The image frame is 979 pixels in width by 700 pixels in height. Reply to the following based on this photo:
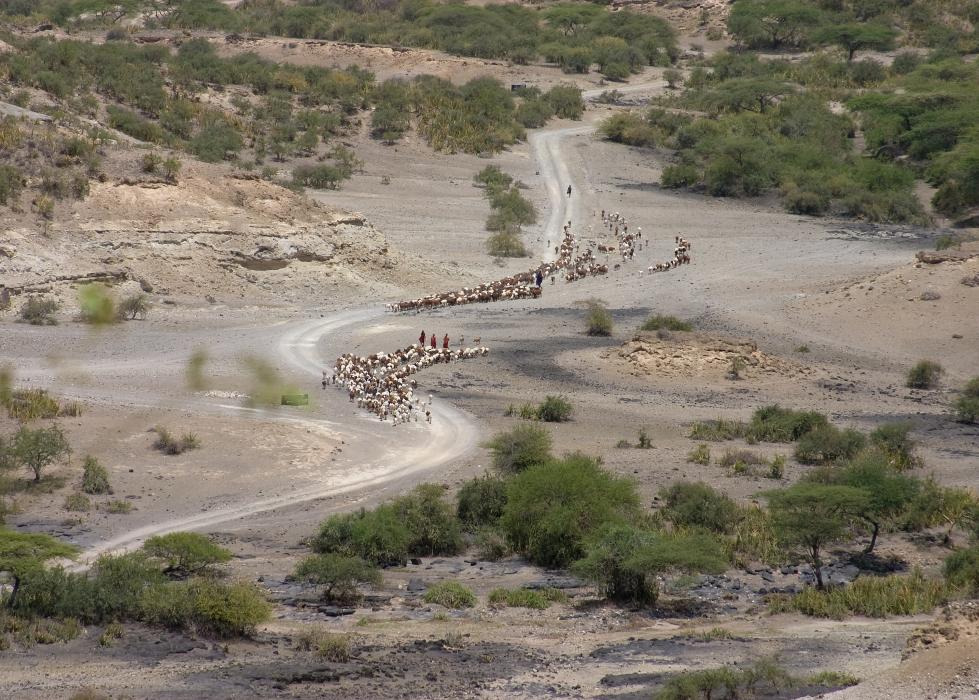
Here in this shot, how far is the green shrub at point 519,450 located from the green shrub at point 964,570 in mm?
8997

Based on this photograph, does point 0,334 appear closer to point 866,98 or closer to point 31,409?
point 31,409

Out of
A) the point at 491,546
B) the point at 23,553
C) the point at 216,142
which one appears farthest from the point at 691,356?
the point at 216,142

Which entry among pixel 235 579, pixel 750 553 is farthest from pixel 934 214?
pixel 235 579

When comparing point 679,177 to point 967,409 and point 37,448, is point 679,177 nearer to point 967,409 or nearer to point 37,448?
point 967,409

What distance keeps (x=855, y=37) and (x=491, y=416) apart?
256 feet

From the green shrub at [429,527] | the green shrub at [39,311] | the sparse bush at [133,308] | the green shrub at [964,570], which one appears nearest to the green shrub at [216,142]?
the sparse bush at [133,308]

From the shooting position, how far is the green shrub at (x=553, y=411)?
1387 inches

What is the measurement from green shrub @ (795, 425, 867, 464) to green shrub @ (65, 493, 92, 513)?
15.4 metres

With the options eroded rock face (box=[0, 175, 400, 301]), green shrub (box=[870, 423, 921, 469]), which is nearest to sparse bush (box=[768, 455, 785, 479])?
green shrub (box=[870, 423, 921, 469])

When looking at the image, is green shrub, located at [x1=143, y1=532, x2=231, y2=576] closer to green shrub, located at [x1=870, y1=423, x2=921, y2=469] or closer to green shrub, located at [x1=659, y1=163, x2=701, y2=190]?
green shrub, located at [x1=870, y1=423, x2=921, y2=469]

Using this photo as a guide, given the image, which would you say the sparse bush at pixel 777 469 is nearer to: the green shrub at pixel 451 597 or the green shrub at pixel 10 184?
the green shrub at pixel 451 597

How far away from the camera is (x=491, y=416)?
3550 centimetres

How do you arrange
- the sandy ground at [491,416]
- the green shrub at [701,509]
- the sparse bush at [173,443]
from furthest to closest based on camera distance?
the sparse bush at [173,443] → the green shrub at [701,509] → the sandy ground at [491,416]

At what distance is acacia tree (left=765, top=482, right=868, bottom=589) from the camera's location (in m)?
25.1
